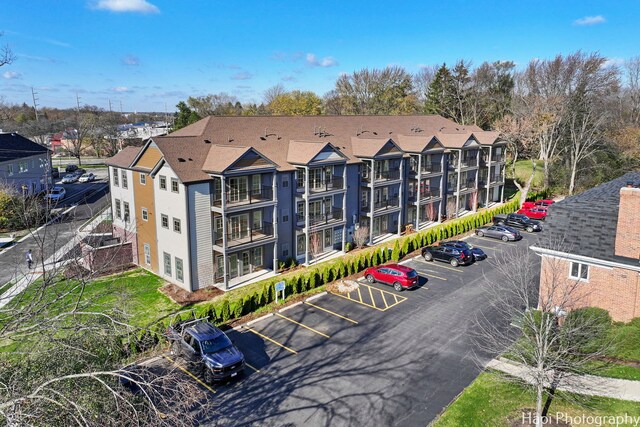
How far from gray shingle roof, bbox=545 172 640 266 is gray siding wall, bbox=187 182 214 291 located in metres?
20.8

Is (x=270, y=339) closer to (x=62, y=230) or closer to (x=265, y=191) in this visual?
(x=265, y=191)

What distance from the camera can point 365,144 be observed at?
40.8m

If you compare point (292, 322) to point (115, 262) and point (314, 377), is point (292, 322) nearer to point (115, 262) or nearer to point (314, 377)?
point (314, 377)

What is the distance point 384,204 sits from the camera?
42.0 m

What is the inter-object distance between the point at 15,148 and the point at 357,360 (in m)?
55.8

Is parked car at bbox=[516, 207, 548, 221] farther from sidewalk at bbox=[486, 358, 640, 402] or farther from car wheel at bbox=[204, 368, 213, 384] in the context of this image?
car wheel at bbox=[204, 368, 213, 384]

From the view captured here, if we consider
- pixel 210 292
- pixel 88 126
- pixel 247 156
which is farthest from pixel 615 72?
pixel 88 126

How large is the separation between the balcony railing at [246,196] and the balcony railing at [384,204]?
1151cm

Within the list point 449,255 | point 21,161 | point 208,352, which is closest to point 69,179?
point 21,161

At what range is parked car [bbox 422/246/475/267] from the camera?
114 feet

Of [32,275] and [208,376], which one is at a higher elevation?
[32,275]

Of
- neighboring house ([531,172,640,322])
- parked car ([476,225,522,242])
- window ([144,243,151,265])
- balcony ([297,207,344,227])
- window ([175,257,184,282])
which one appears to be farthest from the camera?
parked car ([476,225,522,242])

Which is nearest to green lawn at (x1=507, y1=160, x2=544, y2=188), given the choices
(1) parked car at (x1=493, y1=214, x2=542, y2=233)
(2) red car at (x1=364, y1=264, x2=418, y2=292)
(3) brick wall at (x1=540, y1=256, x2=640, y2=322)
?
(1) parked car at (x1=493, y1=214, x2=542, y2=233)

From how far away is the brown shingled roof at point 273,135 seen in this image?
3050cm
